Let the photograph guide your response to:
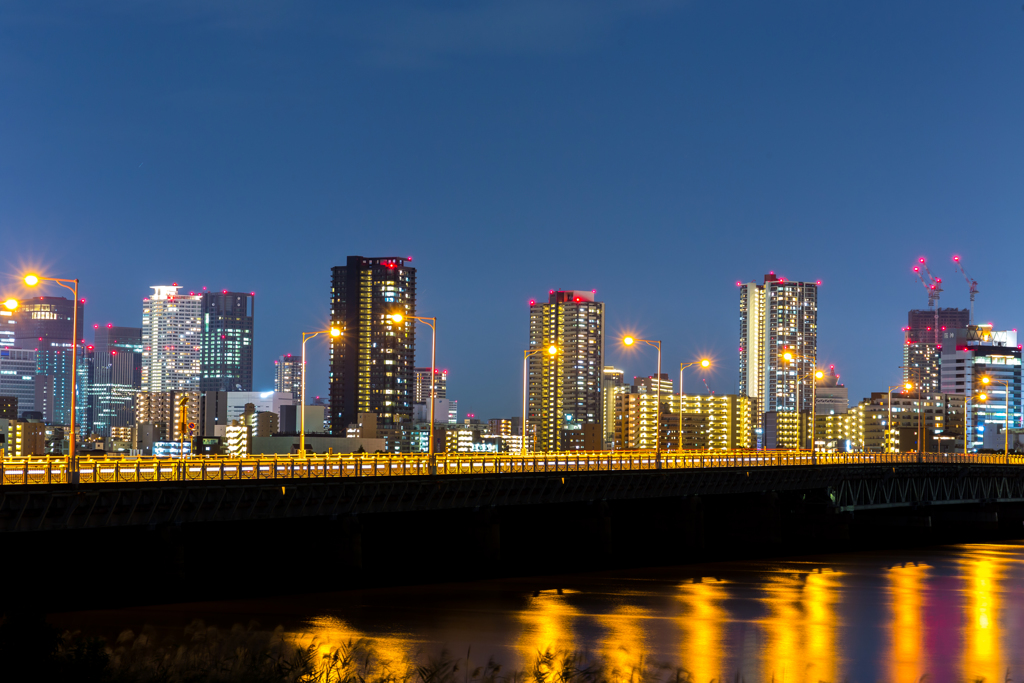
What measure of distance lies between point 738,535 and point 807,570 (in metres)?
18.1

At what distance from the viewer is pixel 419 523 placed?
307ft

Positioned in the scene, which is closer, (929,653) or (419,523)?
(929,653)

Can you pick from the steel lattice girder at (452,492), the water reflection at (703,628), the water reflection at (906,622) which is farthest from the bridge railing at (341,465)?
the water reflection at (906,622)

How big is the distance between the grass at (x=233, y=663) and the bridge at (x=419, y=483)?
27.2 ft

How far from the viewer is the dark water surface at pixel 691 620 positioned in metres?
58.0

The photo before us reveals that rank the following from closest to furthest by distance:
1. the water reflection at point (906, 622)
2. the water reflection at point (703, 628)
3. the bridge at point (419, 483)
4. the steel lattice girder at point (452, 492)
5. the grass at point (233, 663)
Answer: the grass at point (233, 663) → the water reflection at point (703, 628) → the water reflection at point (906, 622) → the steel lattice girder at point (452, 492) → the bridge at point (419, 483)

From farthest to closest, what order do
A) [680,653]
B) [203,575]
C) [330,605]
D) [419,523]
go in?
[419,523]
[203,575]
[330,605]
[680,653]

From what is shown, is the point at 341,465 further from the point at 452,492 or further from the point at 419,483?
the point at 452,492

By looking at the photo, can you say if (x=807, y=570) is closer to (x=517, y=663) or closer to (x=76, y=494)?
(x=517, y=663)

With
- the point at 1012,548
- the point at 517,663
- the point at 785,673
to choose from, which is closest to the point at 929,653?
the point at 785,673

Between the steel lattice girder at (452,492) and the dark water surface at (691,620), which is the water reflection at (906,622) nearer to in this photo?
the dark water surface at (691,620)

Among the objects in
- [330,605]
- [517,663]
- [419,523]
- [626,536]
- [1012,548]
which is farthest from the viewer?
[1012,548]

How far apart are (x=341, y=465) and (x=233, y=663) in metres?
33.1

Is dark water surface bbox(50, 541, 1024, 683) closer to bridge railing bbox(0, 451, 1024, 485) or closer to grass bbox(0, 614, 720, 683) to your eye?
grass bbox(0, 614, 720, 683)
